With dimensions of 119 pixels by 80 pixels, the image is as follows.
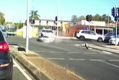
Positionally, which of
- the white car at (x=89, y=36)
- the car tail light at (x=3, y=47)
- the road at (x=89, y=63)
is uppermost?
the car tail light at (x=3, y=47)

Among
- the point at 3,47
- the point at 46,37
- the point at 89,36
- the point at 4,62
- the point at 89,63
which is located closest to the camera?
the point at 4,62

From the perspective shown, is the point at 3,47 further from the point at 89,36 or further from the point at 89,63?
the point at 89,36

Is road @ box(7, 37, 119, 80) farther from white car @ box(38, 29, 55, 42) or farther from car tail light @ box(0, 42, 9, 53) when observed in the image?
white car @ box(38, 29, 55, 42)

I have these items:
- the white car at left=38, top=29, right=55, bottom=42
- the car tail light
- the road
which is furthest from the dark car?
the white car at left=38, top=29, right=55, bottom=42

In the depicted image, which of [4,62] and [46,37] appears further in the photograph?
[46,37]

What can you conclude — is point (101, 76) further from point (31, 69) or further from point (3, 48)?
point (3, 48)

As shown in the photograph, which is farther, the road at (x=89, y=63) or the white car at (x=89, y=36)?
the white car at (x=89, y=36)

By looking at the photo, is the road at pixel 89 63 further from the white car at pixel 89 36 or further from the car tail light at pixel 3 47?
the white car at pixel 89 36

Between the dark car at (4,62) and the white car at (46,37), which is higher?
the dark car at (4,62)

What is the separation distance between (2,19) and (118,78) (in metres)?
148

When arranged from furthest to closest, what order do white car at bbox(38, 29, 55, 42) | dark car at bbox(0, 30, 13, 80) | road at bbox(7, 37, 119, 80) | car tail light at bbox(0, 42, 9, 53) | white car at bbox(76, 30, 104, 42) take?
white car at bbox(76, 30, 104, 42), white car at bbox(38, 29, 55, 42), road at bbox(7, 37, 119, 80), car tail light at bbox(0, 42, 9, 53), dark car at bbox(0, 30, 13, 80)

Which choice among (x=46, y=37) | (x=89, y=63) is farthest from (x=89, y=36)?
Result: (x=89, y=63)

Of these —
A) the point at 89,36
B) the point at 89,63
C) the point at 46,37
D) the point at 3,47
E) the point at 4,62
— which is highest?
the point at 3,47

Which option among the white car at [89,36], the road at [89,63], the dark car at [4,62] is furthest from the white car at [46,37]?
the dark car at [4,62]
